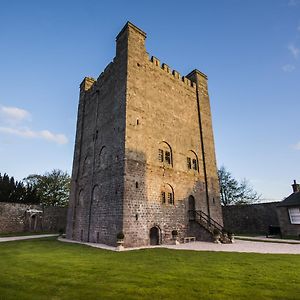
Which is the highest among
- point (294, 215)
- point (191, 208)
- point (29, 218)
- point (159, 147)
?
point (159, 147)

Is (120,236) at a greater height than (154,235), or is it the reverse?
(120,236)

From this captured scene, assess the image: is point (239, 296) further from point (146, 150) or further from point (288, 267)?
point (146, 150)

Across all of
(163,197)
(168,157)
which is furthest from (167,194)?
(168,157)

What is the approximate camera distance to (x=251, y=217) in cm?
2511

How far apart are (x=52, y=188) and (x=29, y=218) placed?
17.7 meters

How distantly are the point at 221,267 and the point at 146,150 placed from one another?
11.3 m

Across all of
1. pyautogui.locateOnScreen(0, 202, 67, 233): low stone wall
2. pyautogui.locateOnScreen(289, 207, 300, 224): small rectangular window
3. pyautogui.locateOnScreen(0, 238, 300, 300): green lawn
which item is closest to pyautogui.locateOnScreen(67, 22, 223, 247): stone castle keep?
pyautogui.locateOnScreen(289, 207, 300, 224): small rectangular window

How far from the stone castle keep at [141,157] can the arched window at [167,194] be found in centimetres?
8

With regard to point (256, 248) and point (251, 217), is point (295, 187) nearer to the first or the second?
point (251, 217)

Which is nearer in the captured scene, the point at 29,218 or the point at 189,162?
the point at 189,162

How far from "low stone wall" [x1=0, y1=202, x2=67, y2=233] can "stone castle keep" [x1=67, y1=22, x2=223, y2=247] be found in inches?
389

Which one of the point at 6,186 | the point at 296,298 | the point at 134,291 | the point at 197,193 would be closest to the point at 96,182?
the point at 197,193

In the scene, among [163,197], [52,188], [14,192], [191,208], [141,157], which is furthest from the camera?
[52,188]

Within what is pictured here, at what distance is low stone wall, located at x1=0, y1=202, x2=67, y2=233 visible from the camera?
27000mm
